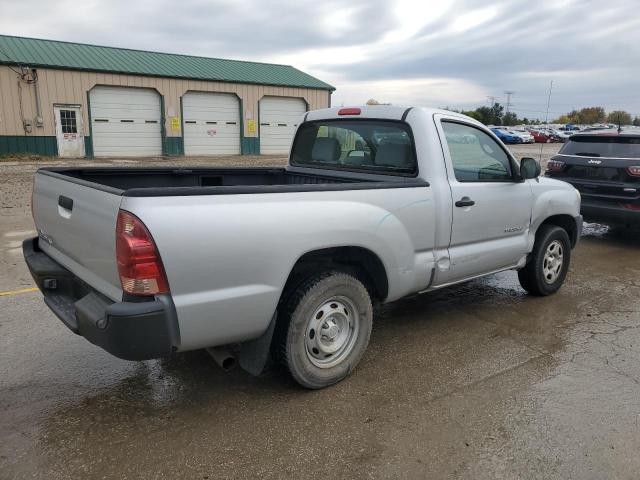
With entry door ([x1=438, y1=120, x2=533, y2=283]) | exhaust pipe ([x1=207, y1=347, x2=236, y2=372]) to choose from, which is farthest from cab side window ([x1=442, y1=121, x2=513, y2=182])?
exhaust pipe ([x1=207, y1=347, x2=236, y2=372])

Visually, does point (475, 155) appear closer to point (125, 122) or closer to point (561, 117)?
point (125, 122)

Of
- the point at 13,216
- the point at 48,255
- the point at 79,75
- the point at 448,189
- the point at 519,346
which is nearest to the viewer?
the point at 48,255

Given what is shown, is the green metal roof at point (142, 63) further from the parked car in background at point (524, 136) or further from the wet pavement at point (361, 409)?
the parked car in background at point (524, 136)

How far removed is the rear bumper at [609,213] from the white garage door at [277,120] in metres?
22.4

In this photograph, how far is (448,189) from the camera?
408 centimetres

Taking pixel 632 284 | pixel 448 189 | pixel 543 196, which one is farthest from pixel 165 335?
pixel 632 284

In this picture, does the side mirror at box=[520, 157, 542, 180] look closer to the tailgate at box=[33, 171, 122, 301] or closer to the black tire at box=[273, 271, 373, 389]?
the black tire at box=[273, 271, 373, 389]

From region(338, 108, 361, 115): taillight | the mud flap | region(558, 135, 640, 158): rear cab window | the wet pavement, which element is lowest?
the wet pavement

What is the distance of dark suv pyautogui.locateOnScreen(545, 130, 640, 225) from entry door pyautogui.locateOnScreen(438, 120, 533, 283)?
145 inches

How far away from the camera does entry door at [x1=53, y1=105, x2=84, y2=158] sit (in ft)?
76.3

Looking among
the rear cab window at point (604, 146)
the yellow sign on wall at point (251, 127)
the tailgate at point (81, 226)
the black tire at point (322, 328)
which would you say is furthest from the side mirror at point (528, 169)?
the yellow sign on wall at point (251, 127)

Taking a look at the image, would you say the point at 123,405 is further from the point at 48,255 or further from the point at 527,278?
the point at 527,278

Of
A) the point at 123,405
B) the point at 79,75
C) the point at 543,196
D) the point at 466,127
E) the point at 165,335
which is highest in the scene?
the point at 79,75

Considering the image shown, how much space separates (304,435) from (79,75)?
24032 millimetres
